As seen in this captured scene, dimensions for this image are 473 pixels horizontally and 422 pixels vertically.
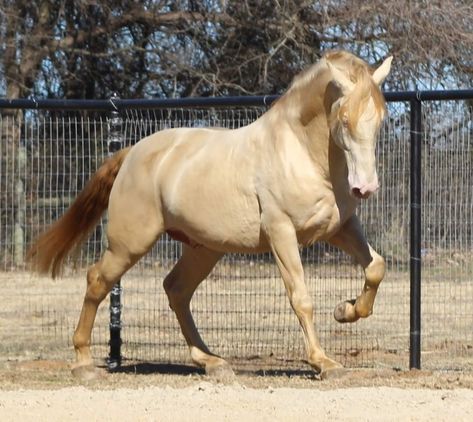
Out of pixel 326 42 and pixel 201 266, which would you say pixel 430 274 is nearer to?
pixel 201 266

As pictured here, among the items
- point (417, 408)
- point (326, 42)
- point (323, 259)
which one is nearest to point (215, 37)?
point (326, 42)

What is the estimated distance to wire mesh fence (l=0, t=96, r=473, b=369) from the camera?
955 centimetres

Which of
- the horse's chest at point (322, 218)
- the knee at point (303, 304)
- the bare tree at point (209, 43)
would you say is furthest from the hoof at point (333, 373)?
the bare tree at point (209, 43)

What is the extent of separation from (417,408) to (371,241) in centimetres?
332

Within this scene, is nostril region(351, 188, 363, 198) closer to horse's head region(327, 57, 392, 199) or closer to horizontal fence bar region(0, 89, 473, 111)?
horse's head region(327, 57, 392, 199)

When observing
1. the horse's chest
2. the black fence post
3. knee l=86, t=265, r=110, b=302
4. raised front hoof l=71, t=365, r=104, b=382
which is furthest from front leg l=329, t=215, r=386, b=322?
the black fence post

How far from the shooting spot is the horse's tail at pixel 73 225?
9.43 m

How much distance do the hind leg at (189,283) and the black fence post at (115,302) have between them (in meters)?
0.57

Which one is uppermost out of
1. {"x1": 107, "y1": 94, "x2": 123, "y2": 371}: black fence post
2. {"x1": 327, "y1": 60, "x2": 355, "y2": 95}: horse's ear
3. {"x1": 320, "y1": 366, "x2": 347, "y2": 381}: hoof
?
{"x1": 327, "y1": 60, "x2": 355, "y2": 95}: horse's ear

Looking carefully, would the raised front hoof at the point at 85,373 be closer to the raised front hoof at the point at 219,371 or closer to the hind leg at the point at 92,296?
the hind leg at the point at 92,296

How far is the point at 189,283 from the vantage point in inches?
364

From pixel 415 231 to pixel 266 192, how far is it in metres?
1.43

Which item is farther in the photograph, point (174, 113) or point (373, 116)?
point (174, 113)

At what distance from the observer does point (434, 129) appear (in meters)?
9.52
